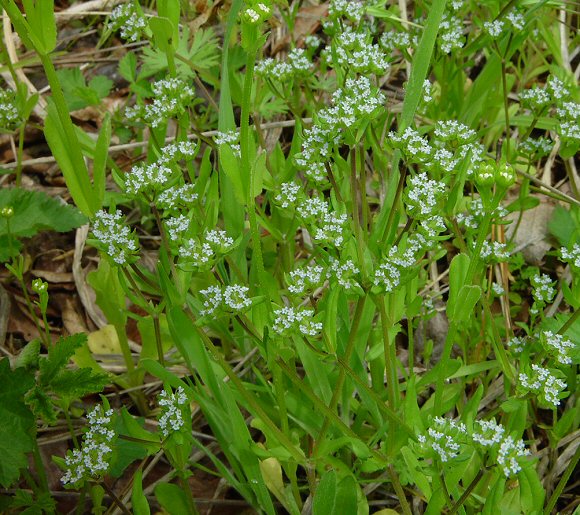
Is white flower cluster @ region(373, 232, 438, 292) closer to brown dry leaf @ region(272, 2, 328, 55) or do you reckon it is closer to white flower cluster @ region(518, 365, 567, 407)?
white flower cluster @ region(518, 365, 567, 407)

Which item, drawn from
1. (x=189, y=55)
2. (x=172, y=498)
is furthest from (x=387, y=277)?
(x=189, y=55)

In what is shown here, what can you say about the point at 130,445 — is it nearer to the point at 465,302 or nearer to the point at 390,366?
the point at 390,366

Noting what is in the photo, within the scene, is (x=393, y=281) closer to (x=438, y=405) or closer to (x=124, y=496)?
(x=438, y=405)

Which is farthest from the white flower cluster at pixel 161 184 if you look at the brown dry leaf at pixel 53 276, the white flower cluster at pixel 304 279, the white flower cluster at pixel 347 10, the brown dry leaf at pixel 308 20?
the brown dry leaf at pixel 308 20

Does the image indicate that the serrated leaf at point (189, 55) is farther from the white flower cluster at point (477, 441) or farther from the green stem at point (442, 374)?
the white flower cluster at point (477, 441)

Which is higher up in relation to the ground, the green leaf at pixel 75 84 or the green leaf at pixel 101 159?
the green leaf at pixel 101 159

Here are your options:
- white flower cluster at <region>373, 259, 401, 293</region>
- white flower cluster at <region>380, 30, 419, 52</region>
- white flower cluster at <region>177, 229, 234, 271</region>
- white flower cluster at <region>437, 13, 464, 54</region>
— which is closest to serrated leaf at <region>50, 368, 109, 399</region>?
white flower cluster at <region>177, 229, 234, 271</region>
